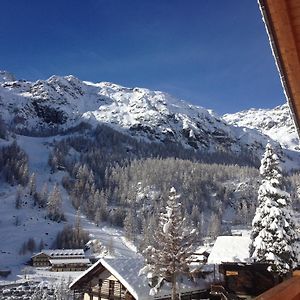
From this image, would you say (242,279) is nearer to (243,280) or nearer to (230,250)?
(243,280)

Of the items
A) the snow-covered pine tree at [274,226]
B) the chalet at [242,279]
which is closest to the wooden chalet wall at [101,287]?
the chalet at [242,279]

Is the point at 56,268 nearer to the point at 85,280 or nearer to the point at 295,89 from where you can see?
the point at 85,280

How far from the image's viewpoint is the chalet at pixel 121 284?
26.5 m

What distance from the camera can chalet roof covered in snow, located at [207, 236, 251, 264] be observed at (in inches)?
1492

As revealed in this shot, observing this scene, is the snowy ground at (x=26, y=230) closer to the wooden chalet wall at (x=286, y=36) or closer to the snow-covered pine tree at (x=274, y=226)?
the snow-covered pine tree at (x=274, y=226)

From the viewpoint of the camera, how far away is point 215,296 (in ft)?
96.5

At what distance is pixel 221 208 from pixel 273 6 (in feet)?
654

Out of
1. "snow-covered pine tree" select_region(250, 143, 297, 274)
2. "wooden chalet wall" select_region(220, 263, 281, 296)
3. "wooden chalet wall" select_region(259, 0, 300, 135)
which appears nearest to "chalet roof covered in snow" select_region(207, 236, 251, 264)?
"wooden chalet wall" select_region(220, 263, 281, 296)

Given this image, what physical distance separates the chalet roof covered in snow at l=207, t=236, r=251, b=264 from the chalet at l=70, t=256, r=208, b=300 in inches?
343

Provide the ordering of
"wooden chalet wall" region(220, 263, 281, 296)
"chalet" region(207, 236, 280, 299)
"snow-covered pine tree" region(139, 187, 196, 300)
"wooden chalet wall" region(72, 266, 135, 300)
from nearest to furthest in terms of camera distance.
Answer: "snow-covered pine tree" region(139, 187, 196, 300) → "chalet" region(207, 236, 280, 299) → "wooden chalet wall" region(72, 266, 135, 300) → "wooden chalet wall" region(220, 263, 281, 296)

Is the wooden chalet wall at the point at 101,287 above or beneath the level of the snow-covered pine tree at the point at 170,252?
beneath

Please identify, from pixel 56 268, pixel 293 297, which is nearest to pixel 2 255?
pixel 56 268

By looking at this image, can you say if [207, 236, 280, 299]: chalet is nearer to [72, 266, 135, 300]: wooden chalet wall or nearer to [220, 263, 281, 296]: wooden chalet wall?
[220, 263, 281, 296]: wooden chalet wall

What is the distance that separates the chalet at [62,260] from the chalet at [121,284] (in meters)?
80.5
